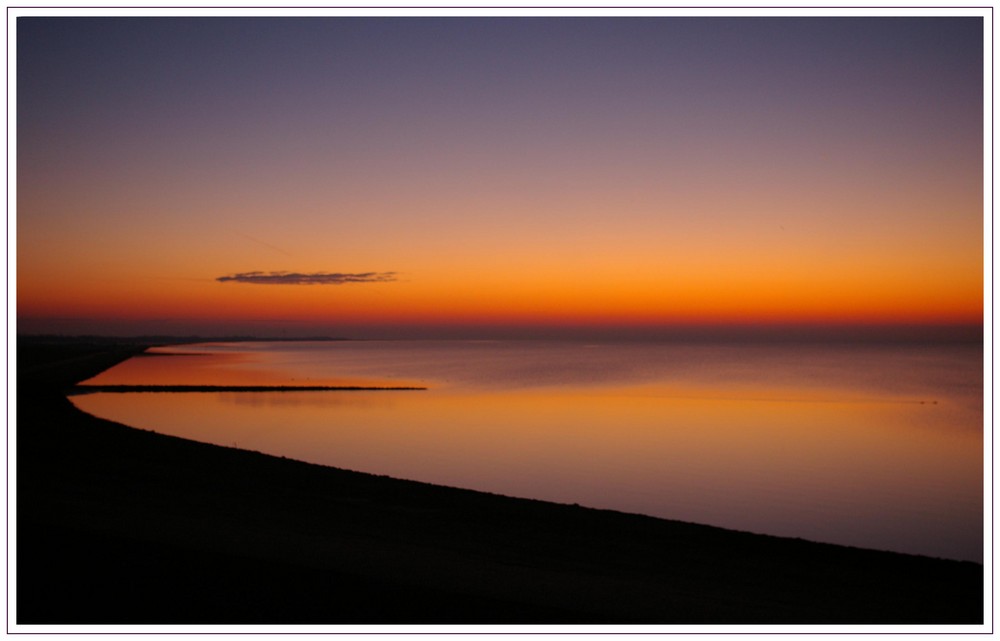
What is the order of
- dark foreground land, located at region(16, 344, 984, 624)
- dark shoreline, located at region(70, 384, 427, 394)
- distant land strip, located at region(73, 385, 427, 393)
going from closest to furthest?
dark foreground land, located at region(16, 344, 984, 624) < dark shoreline, located at region(70, 384, 427, 394) < distant land strip, located at region(73, 385, 427, 393)

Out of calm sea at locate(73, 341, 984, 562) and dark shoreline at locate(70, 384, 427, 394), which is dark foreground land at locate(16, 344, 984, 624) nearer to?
calm sea at locate(73, 341, 984, 562)

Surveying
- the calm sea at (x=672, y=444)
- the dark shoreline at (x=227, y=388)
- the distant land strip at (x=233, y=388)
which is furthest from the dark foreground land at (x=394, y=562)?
the distant land strip at (x=233, y=388)

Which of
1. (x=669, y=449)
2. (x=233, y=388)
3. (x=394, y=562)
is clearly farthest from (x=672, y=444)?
(x=233, y=388)

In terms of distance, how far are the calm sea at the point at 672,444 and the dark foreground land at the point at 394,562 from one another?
357cm

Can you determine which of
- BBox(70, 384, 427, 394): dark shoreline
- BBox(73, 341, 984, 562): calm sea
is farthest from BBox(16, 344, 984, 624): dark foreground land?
BBox(70, 384, 427, 394): dark shoreline

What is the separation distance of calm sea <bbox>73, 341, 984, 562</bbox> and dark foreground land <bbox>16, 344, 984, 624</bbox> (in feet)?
11.7

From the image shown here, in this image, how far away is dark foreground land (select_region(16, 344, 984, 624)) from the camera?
5879mm

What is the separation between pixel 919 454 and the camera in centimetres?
2120

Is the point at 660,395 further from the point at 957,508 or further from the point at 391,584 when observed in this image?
the point at 391,584

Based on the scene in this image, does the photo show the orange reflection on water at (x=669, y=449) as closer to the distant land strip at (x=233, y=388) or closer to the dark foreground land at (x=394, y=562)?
the distant land strip at (x=233, y=388)

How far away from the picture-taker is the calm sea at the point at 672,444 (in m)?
14.1
